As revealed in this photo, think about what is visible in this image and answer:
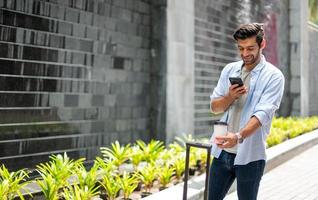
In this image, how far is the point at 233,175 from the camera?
3254mm

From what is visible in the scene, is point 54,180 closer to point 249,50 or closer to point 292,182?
point 249,50

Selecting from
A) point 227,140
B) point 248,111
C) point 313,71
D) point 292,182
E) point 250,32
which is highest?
point 313,71

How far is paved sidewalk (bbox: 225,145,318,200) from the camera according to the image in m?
6.66

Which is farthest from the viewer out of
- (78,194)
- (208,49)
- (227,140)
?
(208,49)

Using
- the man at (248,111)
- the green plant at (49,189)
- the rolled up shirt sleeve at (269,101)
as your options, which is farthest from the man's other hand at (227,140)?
the green plant at (49,189)

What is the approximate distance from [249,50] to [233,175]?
0.94 m

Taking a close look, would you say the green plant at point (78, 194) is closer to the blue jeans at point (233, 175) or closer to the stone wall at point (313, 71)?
the blue jeans at point (233, 175)

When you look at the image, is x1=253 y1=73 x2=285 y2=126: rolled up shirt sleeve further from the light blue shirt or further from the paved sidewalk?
the paved sidewalk

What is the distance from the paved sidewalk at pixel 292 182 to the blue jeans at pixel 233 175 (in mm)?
3238

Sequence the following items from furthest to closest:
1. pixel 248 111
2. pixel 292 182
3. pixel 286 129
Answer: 1. pixel 286 129
2. pixel 292 182
3. pixel 248 111

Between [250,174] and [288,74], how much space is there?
55.0ft

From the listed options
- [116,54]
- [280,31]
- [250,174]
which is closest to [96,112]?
[116,54]

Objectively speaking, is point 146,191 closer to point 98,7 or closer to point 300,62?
point 98,7

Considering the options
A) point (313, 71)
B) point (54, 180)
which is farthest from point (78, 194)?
point (313, 71)
